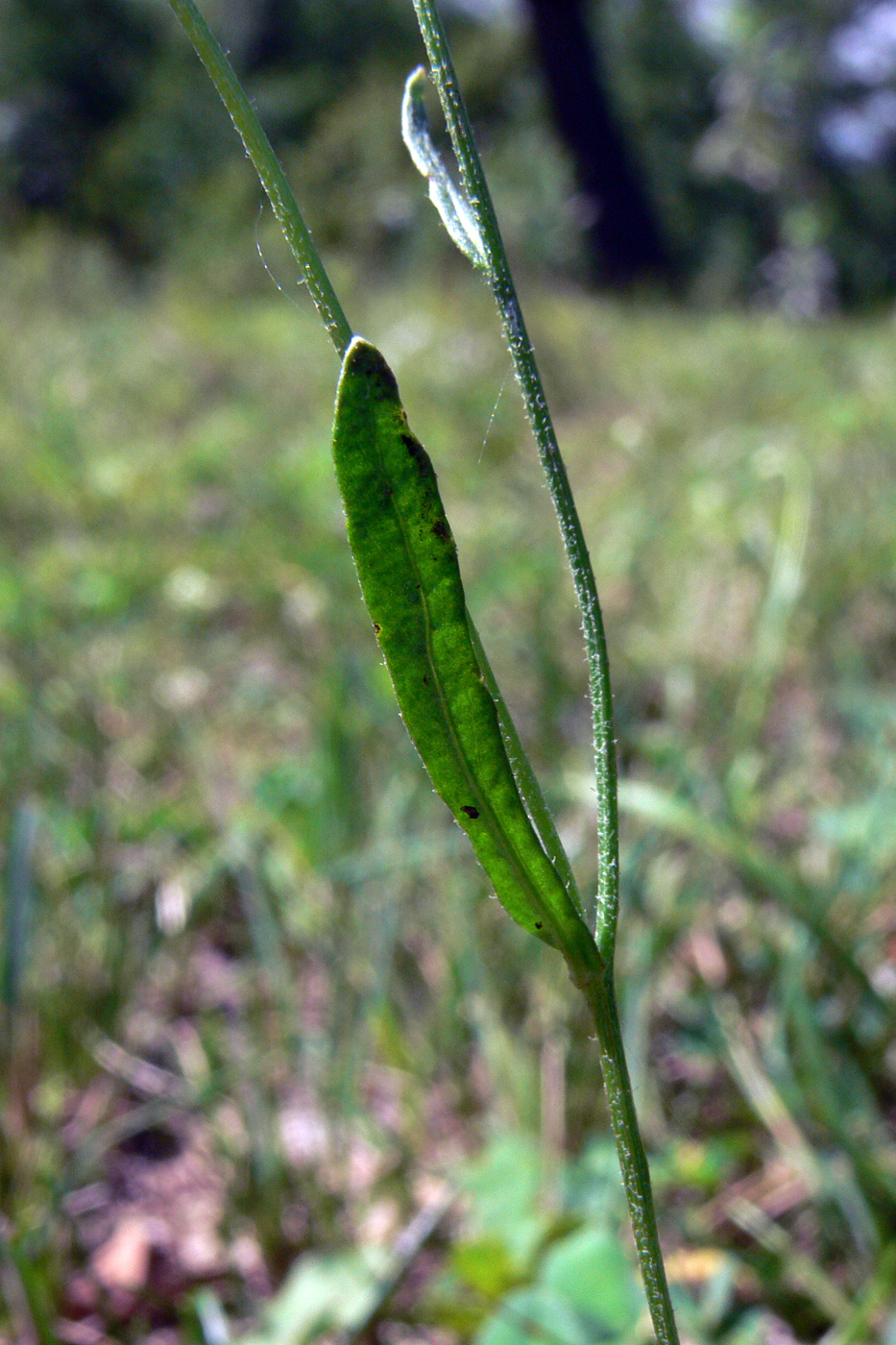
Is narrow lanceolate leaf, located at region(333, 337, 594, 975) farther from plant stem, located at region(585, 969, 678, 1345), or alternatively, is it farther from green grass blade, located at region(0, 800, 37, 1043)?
green grass blade, located at region(0, 800, 37, 1043)

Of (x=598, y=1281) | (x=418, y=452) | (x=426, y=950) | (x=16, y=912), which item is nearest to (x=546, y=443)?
(x=418, y=452)

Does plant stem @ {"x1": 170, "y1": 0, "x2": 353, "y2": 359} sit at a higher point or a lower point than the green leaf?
higher

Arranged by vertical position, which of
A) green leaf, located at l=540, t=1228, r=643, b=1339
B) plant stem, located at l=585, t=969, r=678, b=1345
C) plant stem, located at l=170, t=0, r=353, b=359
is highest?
plant stem, located at l=170, t=0, r=353, b=359

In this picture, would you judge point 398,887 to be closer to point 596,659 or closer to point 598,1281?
point 598,1281

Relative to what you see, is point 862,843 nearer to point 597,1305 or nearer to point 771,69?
point 597,1305


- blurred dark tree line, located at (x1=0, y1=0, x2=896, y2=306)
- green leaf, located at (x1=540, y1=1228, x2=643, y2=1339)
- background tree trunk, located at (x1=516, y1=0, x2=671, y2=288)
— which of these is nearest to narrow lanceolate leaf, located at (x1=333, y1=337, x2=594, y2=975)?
green leaf, located at (x1=540, y1=1228, x2=643, y2=1339)

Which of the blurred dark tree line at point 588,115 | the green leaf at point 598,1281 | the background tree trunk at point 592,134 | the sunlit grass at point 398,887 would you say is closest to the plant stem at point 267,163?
the sunlit grass at point 398,887

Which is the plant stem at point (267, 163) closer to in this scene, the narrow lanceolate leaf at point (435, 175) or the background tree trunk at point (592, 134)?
the narrow lanceolate leaf at point (435, 175)
